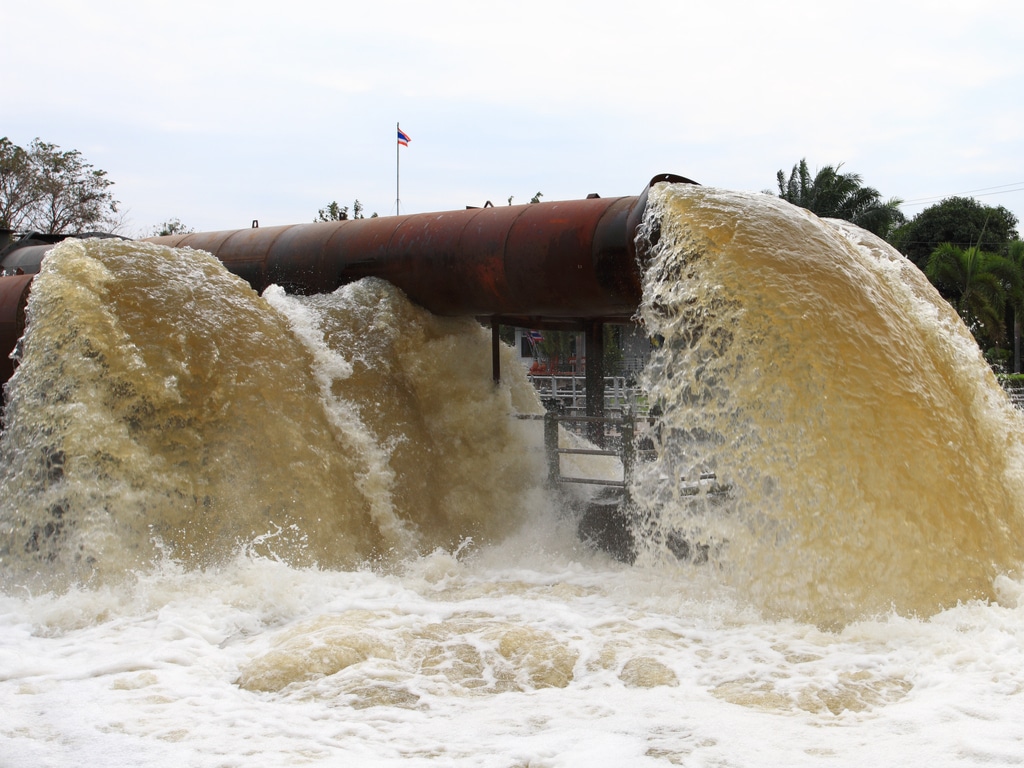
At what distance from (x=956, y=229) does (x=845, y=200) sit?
704 cm

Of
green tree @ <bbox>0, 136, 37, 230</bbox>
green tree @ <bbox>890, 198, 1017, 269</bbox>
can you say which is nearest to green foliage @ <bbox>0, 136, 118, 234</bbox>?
green tree @ <bbox>0, 136, 37, 230</bbox>

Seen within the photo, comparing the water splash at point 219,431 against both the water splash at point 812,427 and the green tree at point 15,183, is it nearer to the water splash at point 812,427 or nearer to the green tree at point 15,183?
the water splash at point 812,427

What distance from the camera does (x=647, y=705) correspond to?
4.02 metres

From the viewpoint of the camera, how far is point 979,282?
28312 millimetres

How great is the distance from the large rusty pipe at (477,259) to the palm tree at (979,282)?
23346mm

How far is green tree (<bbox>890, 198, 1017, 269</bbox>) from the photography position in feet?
114

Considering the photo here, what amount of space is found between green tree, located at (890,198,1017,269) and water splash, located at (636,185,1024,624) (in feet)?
102

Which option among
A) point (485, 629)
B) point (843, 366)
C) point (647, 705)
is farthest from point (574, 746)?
point (843, 366)

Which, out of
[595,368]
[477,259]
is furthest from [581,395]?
[477,259]

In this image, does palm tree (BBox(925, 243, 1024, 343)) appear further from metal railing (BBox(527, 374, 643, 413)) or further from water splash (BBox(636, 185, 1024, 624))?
water splash (BBox(636, 185, 1024, 624))

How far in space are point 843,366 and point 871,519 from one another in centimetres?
88

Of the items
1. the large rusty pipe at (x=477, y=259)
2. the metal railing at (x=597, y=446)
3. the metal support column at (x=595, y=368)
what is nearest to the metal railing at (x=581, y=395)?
the metal support column at (x=595, y=368)

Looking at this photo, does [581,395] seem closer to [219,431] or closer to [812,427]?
[219,431]

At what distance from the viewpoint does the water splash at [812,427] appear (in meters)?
5.20
